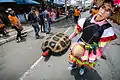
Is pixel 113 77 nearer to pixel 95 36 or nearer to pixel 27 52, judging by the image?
pixel 95 36

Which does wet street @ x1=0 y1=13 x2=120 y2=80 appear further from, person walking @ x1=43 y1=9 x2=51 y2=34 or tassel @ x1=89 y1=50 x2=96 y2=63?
person walking @ x1=43 y1=9 x2=51 y2=34

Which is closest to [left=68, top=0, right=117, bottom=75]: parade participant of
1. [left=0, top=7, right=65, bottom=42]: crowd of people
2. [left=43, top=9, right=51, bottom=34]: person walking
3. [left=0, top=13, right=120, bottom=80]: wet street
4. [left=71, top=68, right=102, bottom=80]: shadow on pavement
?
[left=71, top=68, right=102, bottom=80]: shadow on pavement

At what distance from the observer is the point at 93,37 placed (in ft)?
16.3

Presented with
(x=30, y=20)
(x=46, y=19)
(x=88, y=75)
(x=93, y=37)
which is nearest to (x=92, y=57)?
(x=93, y=37)

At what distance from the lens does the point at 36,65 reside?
22.6 feet

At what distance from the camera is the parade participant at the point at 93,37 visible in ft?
15.6

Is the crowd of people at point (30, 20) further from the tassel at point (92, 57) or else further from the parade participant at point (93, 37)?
the tassel at point (92, 57)

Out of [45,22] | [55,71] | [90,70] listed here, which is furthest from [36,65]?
[45,22]

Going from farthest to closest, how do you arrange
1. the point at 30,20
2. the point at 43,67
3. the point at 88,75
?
the point at 30,20 → the point at 43,67 → the point at 88,75

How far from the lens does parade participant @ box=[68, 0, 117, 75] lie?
187 inches

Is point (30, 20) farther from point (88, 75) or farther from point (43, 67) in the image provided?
point (88, 75)

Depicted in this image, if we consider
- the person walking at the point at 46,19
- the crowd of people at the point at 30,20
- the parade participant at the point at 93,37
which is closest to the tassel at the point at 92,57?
the parade participant at the point at 93,37

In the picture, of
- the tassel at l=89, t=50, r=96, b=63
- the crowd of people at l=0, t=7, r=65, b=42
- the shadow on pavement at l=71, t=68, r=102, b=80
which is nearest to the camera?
the tassel at l=89, t=50, r=96, b=63

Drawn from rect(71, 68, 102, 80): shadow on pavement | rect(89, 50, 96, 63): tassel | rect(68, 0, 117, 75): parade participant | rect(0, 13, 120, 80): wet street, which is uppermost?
rect(68, 0, 117, 75): parade participant
